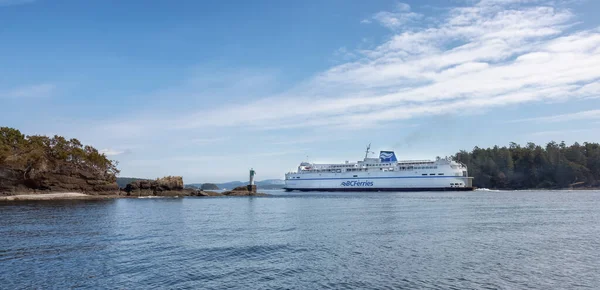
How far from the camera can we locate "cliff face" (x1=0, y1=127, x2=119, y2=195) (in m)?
70.9

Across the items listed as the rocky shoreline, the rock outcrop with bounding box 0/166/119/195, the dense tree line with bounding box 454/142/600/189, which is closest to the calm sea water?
the rocky shoreline

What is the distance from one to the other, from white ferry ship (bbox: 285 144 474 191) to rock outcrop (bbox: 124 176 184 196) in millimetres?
50504

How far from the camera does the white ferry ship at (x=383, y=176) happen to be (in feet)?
361

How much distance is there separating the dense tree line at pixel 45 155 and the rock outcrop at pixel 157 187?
472cm

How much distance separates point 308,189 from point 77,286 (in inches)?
4590

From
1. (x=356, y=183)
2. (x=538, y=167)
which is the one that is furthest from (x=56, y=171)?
(x=538, y=167)

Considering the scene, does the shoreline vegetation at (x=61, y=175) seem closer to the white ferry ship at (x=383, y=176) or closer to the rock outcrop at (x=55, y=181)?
the rock outcrop at (x=55, y=181)

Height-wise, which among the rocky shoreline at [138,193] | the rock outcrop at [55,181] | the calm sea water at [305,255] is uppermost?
the rock outcrop at [55,181]

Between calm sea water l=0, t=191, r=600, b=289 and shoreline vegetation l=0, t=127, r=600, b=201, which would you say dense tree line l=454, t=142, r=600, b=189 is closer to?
shoreline vegetation l=0, t=127, r=600, b=201

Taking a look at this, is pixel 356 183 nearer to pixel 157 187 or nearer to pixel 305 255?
pixel 157 187

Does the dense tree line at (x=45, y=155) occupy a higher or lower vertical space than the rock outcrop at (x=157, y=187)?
higher

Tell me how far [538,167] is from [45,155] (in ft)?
483

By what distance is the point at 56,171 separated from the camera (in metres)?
74.2

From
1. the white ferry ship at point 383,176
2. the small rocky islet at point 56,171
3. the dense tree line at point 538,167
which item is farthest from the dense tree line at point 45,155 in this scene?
the dense tree line at point 538,167
